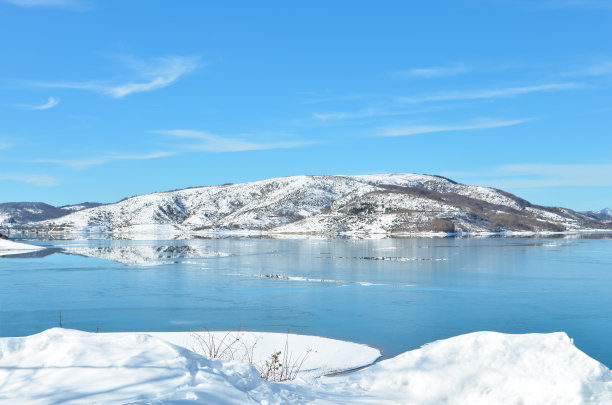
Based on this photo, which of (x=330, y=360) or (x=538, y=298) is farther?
(x=538, y=298)

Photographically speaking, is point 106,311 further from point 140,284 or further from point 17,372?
point 17,372

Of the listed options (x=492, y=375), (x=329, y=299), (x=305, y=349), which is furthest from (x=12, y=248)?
(x=492, y=375)

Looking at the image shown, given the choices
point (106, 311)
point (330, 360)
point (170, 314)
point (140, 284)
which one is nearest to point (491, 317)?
point (330, 360)

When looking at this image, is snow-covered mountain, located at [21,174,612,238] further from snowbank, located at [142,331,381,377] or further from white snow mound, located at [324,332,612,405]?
white snow mound, located at [324,332,612,405]

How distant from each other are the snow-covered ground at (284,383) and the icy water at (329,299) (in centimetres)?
597

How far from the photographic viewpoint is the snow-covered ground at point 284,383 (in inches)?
234

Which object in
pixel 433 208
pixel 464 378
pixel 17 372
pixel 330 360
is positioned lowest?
pixel 330 360

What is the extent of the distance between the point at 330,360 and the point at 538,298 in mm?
14358

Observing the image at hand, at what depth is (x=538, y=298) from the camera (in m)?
24.2

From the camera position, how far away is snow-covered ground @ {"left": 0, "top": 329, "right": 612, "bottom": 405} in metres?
5.95

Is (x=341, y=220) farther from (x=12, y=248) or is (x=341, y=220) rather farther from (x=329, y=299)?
(x=329, y=299)

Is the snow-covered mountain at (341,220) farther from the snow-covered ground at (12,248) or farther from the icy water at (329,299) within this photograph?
the icy water at (329,299)

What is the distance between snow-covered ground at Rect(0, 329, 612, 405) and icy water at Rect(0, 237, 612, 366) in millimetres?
5967

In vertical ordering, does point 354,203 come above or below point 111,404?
above
